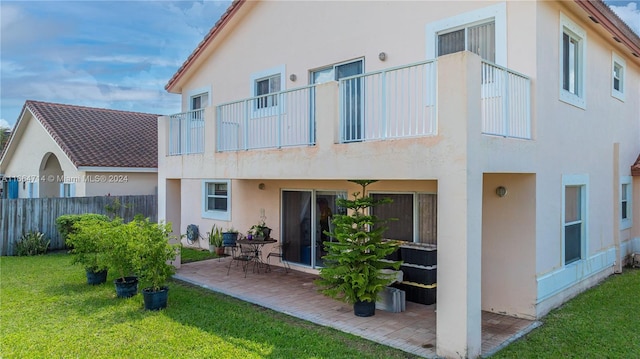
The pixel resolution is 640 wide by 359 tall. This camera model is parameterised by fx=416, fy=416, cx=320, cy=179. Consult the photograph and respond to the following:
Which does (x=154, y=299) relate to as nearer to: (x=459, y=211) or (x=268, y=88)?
(x=459, y=211)

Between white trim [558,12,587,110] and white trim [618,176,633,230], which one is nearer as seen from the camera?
white trim [558,12,587,110]

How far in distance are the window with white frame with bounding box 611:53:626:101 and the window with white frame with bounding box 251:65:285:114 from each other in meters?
8.82

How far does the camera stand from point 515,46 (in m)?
7.44

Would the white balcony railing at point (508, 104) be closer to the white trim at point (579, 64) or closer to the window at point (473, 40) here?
the window at point (473, 40)

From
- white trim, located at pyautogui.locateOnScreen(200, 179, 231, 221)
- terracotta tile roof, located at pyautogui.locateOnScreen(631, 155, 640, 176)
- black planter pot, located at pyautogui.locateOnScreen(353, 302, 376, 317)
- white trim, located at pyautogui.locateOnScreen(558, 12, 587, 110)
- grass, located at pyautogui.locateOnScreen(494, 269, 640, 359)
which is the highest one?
white trim, located at pyautogui.locateOnScreen(558, 12, 587, 110)

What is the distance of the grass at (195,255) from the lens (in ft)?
42.9

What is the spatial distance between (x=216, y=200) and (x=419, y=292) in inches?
333

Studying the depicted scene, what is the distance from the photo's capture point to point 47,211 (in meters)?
15.0

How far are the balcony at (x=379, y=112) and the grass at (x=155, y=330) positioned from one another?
10.7 feet

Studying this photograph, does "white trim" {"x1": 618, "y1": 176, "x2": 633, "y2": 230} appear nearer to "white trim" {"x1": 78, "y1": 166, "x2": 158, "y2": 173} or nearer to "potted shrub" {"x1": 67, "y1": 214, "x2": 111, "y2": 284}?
"potted shrub" {"x1": 67, "y1": 214, "x2": 111, "y2": 284}

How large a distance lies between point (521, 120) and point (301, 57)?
5.93 m

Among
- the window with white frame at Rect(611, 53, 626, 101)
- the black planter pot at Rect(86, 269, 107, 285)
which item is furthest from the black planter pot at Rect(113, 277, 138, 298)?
the window with white frame at Rect(611, 53, 626, 101)

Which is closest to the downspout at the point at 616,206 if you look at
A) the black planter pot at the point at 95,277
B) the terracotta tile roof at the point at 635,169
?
the terracotta tile roof at the point at 635,169

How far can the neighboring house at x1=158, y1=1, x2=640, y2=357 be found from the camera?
5719 millimetres
